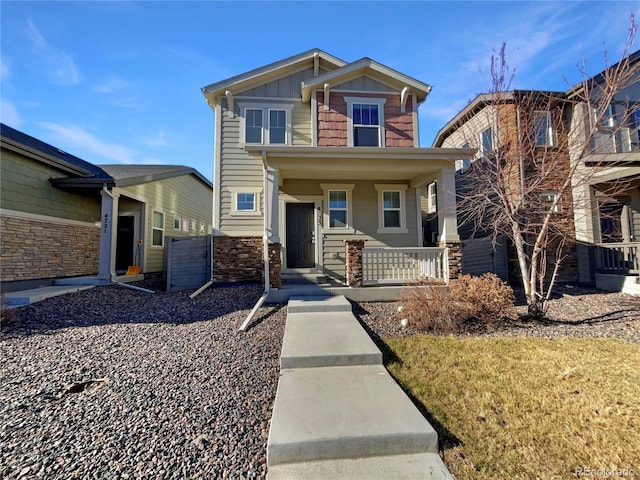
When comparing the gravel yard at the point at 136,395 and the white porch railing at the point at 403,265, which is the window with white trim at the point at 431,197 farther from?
the gravel yard at the point at 136,395

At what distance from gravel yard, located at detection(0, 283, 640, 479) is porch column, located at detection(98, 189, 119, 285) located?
222cm

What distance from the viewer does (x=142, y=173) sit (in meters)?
11.5

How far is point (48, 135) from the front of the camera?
1102 centimetres

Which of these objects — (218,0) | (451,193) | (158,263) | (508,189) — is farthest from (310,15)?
(158,263)

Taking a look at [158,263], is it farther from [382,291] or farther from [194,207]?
[382,291]

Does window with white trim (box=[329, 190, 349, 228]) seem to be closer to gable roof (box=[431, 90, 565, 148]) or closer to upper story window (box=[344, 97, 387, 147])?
upper story window (box=[344, 97, 387, 147])

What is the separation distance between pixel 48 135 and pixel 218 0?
29.9ft

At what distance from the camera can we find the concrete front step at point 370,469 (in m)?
2.01

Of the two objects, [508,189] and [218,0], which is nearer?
[508,189]

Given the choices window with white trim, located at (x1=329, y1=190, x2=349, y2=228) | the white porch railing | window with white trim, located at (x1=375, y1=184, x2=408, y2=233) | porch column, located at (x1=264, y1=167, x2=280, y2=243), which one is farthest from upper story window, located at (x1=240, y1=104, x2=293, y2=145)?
the white porch railing

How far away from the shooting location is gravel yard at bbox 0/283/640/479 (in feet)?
7.00

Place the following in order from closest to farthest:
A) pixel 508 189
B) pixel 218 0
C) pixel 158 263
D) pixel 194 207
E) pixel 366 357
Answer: pixel 366 357
pixel 508 189
pixel 218 0
pixel 158 263
pixel 194 207

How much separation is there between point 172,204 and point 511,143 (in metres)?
12.5

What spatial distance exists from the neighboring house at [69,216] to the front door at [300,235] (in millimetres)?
5371
